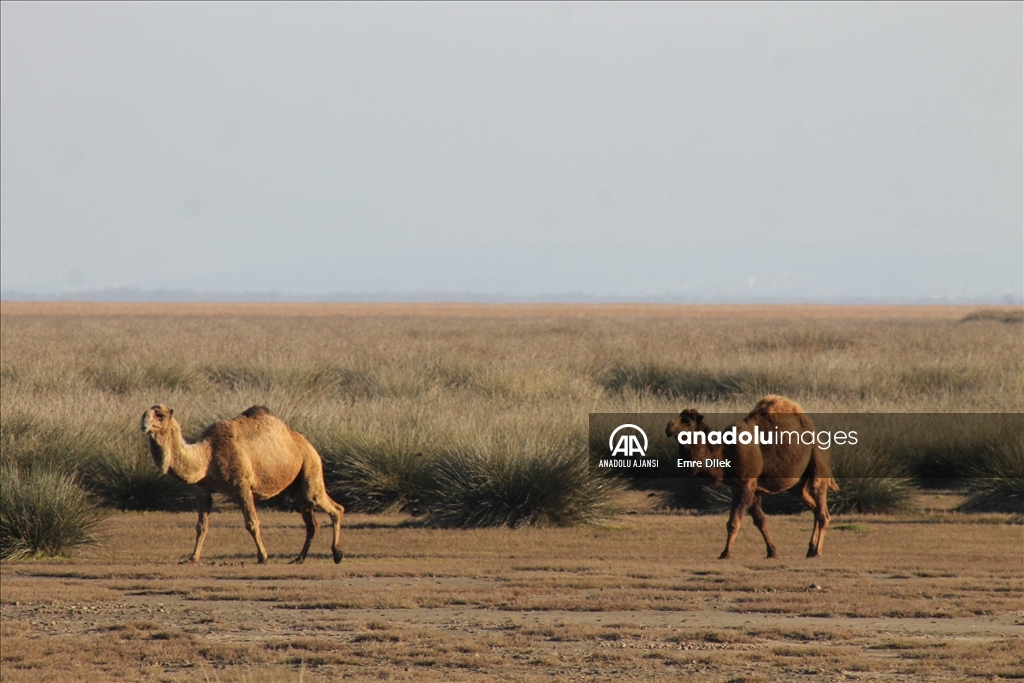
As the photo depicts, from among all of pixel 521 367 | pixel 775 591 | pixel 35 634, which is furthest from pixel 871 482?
pixel 521 367

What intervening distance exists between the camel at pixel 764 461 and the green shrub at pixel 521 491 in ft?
11.3

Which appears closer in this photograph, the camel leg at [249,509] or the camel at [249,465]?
the camel at [249,465]

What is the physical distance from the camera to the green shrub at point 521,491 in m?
13.4

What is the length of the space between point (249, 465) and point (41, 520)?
2784mm

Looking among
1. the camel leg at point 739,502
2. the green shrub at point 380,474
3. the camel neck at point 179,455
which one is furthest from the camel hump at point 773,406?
the green shrub at point 380,474

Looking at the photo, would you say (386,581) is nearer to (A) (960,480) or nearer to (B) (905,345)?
(A) (960,480)

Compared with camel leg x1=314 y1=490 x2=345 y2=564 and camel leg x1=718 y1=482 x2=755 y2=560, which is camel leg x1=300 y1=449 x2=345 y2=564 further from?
camel leg x1=718 y1=482 x2=755 y2=560

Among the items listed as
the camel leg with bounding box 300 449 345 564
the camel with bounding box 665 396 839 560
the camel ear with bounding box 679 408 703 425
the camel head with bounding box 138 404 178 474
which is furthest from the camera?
the camel leg with bounding box 300 449 345 564

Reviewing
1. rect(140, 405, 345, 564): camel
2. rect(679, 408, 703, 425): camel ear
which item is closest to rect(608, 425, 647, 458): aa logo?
rect(140, 405, 345, 564): camel

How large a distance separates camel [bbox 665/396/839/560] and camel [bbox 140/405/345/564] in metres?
3.23

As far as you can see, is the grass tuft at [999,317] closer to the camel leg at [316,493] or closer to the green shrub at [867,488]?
the green shrub at [867,488]

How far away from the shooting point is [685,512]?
14.5 metres

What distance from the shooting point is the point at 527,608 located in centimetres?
915

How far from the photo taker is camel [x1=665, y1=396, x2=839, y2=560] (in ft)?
31.0
